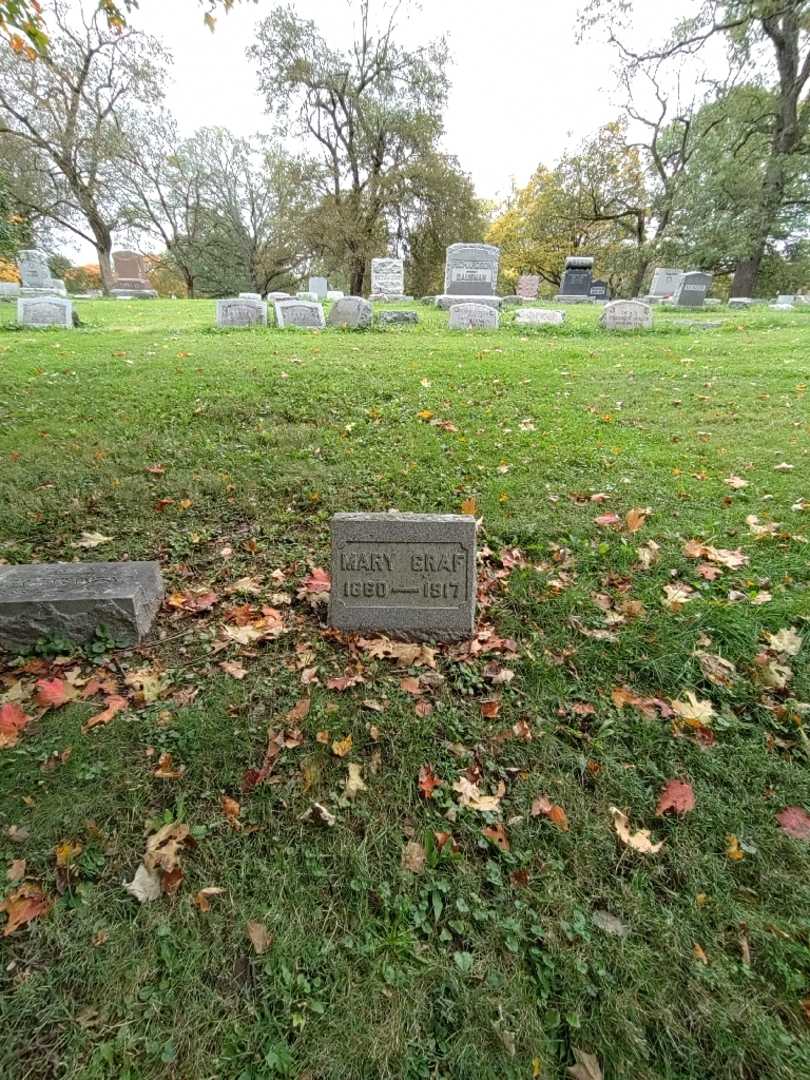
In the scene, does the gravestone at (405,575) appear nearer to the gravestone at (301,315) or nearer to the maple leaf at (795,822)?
the maple leaf at (795,822)

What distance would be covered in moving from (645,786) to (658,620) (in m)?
1.04

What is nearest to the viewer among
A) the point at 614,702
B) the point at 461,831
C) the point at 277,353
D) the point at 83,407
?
the point at 461,831

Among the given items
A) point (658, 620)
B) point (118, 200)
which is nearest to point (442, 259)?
point (118, 200)

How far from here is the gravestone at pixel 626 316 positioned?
1185cm

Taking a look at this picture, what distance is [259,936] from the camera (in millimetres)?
1829

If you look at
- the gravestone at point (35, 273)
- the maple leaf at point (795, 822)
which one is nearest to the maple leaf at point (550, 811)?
the maple leaf at point (795, 822)

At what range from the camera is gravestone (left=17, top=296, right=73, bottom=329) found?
11.9 m

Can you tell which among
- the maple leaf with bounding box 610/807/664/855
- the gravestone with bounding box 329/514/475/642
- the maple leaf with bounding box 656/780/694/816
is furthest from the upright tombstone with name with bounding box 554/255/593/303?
the maple leaf with bounding box 610/807/664/855

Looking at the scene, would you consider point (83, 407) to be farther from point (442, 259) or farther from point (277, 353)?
point (442, 259)

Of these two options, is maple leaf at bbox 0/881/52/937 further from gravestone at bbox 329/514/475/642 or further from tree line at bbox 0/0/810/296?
tree line at bbox 0/0/810/296

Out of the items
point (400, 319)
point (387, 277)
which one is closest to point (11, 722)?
point (400, 319)

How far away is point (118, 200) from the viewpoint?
98.1ft

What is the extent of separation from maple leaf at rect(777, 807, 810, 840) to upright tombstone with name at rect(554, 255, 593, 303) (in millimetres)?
23341

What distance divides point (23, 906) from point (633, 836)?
2.27 meters
